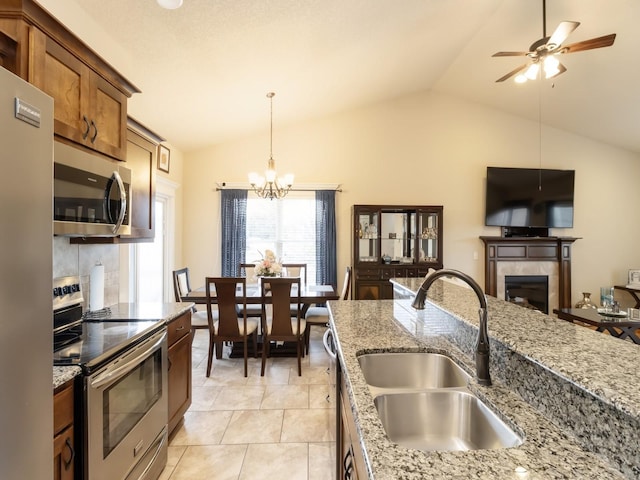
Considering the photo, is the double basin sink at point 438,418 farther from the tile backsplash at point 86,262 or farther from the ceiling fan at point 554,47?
the ceiling fan at point 554,47

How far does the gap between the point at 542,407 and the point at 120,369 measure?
1.61m

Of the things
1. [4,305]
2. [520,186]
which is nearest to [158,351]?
[4,305]

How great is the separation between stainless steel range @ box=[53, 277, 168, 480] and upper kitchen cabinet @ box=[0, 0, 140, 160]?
2.63ft

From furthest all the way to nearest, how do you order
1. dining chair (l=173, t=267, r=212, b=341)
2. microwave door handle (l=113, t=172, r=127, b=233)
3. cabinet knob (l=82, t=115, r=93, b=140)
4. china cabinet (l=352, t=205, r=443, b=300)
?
china cabinet (l=352, t=205, r=443, b=300), dining chair (l=173, t=267, r=212, b=341), microwave door handle (l=113, t=172, r=127, b=233), cabinet knob (l=82, t=115, r=93, b=140)

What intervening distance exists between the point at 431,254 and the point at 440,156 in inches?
64.5

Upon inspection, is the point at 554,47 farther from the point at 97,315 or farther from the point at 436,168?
the point at 97,315

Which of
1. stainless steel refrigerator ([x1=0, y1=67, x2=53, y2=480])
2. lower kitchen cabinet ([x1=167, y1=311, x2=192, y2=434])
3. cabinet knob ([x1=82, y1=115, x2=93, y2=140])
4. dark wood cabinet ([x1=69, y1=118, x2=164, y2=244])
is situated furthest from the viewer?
dark wood cabinet ([x1=69, y1=118, x2=164, y2=244])

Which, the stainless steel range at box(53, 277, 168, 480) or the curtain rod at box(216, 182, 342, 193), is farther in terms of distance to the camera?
the curtain rod at box(216, 182, 342, 193)

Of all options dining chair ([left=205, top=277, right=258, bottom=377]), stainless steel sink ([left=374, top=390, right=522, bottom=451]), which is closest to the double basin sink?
stainless steel sink ([left=374, top=390, right=522, bottom=451])

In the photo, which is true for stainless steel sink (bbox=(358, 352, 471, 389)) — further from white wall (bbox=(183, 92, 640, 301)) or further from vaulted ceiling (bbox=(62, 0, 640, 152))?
white wall (bbox=(183, 92, 640, 301))

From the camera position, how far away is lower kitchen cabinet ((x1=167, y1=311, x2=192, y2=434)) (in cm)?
211

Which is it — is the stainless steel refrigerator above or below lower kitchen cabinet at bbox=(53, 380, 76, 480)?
above

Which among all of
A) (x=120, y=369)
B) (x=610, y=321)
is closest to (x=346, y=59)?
(x=120, y=369)

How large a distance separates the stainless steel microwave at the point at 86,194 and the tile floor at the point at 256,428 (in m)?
1.54
